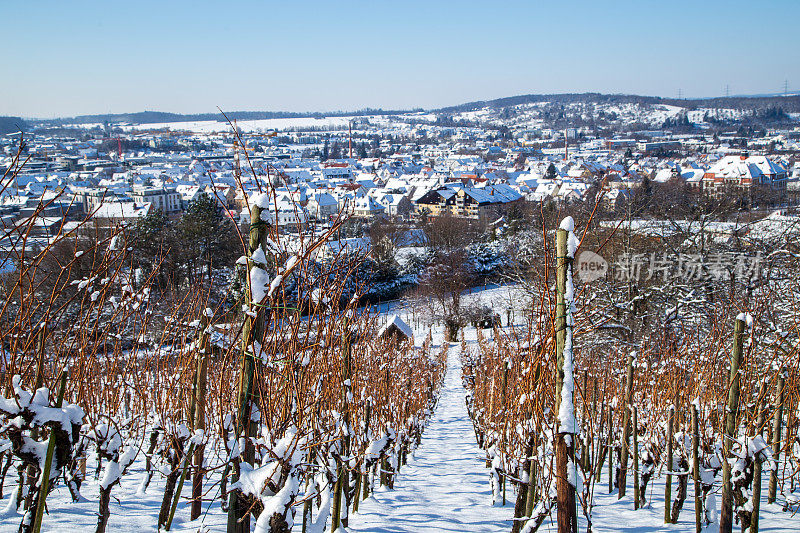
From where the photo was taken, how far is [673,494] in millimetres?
4910

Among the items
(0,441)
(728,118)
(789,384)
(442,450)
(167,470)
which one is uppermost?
(728,118)

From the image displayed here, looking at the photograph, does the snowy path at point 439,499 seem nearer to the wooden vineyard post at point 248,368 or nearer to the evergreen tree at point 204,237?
the wooden vineyard post at point 248,368

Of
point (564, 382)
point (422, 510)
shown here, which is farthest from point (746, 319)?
point (422, 510)

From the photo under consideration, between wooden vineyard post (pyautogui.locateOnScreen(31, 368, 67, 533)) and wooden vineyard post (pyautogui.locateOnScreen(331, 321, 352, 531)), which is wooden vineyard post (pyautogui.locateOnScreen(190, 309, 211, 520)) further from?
wooden vineyard post (pyautogui.locateOnScreen(31, 368, 67, 533))

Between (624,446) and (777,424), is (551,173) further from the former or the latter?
(777,424)

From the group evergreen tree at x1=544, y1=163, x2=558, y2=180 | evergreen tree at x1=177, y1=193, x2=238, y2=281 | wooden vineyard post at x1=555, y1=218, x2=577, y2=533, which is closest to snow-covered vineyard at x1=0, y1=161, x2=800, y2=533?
wooden vineyard post at x1=555, y1=218, x2=577, y2=533

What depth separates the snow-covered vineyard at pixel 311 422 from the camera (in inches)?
88.8

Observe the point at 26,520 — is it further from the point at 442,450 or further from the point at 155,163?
the point at 155,163

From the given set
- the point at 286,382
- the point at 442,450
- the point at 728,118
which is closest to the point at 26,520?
the point at 286,382

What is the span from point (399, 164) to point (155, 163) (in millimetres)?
48476

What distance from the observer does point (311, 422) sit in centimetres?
300

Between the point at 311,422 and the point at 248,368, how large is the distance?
2.88ft

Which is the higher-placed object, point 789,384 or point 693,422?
point 789,384

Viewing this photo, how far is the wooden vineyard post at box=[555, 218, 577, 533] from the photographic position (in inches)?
98.0
